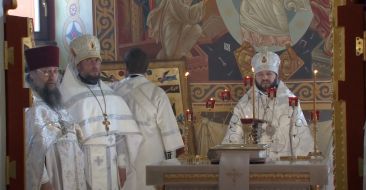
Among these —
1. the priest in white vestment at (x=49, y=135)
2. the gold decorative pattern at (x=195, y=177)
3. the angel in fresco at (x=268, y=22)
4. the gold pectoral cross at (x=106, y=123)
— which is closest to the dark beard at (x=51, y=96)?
the priest in white vestment at (x=49, y=135)

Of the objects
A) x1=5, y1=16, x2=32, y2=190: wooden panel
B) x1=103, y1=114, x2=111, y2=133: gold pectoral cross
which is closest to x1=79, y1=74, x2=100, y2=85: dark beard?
x1=103, y1=114, x2=111, y2=133: gold pectoral cross

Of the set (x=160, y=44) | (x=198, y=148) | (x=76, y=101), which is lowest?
(x=198, y=148)

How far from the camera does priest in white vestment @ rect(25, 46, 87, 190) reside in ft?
19.8

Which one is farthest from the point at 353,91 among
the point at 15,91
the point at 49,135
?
the point at 49,135

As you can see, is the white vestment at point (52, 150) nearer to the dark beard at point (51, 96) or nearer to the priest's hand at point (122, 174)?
the dark beard at point (51, 96)

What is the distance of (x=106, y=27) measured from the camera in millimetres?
9508

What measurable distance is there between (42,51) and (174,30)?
325 centimetres

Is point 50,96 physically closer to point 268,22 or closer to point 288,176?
point 288,176

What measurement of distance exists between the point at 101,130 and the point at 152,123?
0.93 m

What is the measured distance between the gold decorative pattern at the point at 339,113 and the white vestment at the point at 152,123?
11.5 feet

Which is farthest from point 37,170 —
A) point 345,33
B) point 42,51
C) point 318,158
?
point 345,33

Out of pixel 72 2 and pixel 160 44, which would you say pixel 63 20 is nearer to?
pixel 72 2

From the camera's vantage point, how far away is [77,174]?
648cm

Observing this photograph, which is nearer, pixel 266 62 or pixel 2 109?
pixel 2 109
